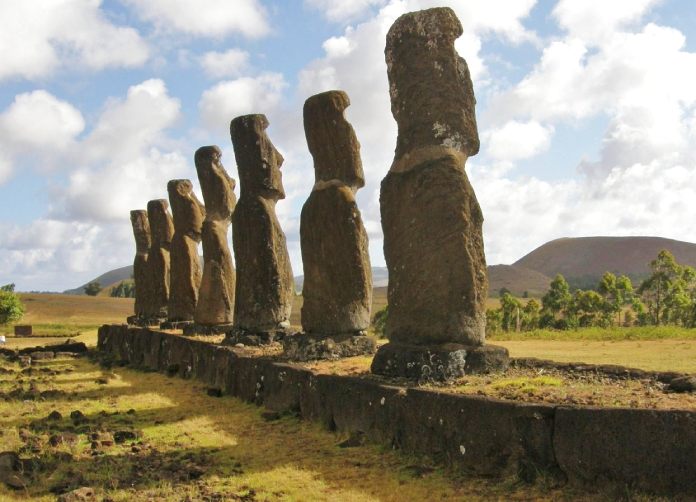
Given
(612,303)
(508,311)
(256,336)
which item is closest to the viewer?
(256,336)

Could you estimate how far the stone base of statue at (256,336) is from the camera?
13078mm

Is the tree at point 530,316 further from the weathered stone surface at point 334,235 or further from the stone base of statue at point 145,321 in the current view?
the weathered stone surface at point 334,235

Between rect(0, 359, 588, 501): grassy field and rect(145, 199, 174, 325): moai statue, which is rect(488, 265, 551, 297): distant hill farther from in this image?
rect(0, 359, 588, 501): grassy field

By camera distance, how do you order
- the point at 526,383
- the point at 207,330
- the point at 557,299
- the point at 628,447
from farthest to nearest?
1. the point at 557,299
2. the point at 207,330
3. the point at 526,383
4. the point at 628,447

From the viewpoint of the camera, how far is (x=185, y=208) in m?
19.9

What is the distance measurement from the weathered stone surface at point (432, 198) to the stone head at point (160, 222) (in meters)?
15.2

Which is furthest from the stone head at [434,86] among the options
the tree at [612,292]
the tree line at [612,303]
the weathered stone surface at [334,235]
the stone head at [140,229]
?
the tree at [612,292]

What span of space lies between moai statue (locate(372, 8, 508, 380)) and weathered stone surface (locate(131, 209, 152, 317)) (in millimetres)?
15941

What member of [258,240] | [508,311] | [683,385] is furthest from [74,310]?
[683,385]

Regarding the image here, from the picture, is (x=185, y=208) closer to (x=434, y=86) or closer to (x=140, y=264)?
(x=140, y=264)

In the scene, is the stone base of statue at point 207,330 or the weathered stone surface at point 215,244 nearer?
the stone base of statue at point 207,330

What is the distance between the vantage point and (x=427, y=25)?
28.2ft

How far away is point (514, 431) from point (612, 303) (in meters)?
46.9

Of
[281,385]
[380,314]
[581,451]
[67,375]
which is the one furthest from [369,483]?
[380,314]
